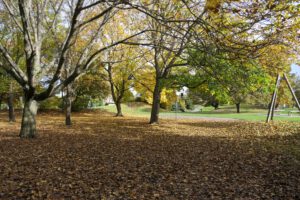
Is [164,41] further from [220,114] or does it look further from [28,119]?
[220,114]

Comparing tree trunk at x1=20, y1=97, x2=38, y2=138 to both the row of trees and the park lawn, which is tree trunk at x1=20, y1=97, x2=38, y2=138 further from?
the park lawn

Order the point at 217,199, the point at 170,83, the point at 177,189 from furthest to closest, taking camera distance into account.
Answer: the point at 170,83 < the point at 177,189 < the point at 217,199

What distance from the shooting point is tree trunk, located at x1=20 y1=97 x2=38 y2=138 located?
10461 mm

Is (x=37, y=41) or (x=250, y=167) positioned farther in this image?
(x=37, y=41)

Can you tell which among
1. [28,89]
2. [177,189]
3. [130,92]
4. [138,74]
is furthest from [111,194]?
[130,92]

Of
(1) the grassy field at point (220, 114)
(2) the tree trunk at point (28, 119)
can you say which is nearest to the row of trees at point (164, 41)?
(2) the tree trunk at point (28, 119)

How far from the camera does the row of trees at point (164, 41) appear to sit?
5.41m

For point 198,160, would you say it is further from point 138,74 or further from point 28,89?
point 138,74

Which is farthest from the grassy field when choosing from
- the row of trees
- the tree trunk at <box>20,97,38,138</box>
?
the tree trunk at <box>20,97,38,138</box>

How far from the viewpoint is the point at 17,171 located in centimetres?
590

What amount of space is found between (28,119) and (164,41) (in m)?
6.39

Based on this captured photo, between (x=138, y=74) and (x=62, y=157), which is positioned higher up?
(x=138, y=74)

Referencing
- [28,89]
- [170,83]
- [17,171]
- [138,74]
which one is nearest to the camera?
[17,171]

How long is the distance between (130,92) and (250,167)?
86.0 ft
